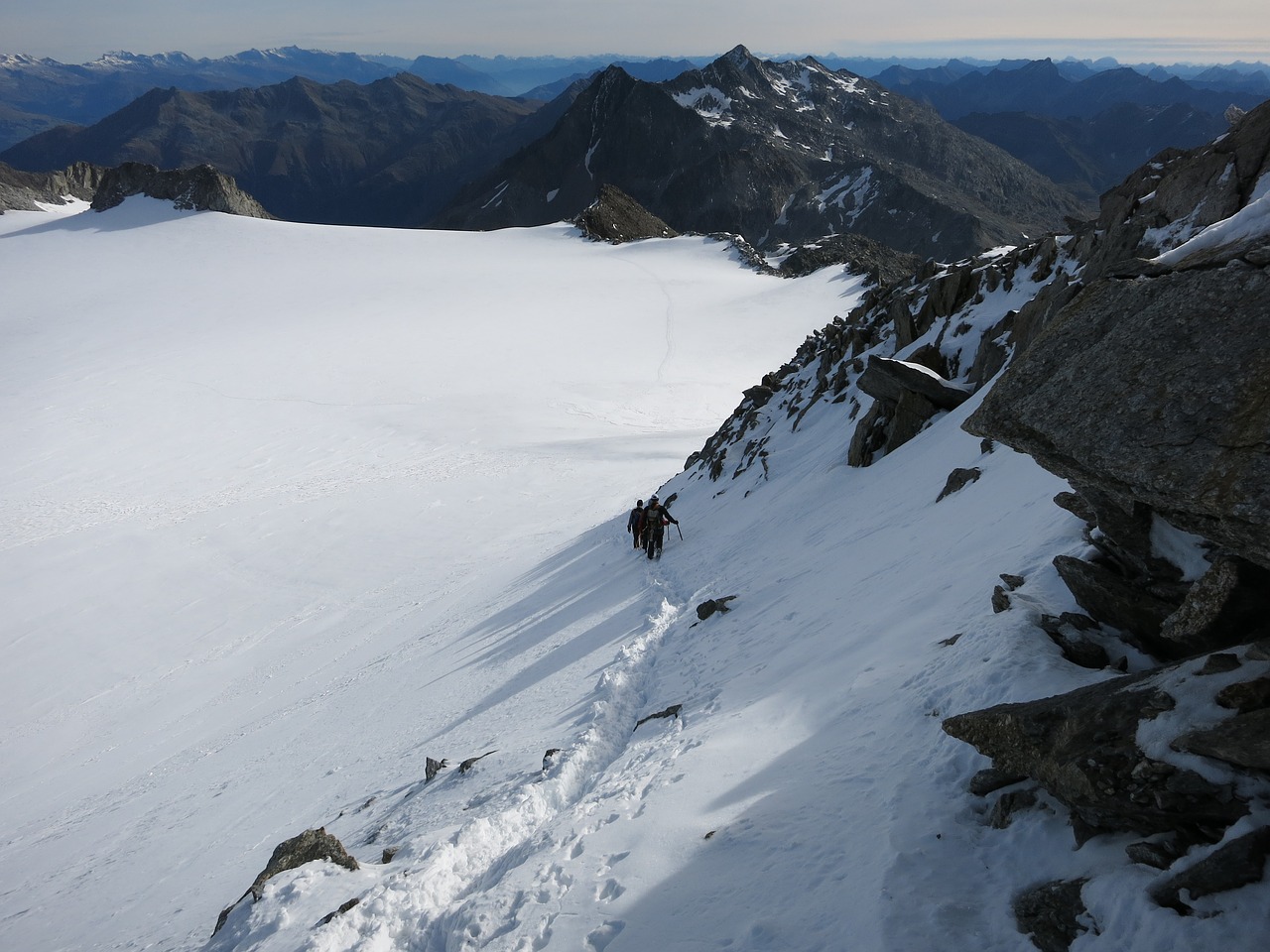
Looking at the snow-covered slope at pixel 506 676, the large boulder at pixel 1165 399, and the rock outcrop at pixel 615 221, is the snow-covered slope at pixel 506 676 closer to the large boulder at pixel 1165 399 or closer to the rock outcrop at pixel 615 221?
the large boulder at pixel 1165 399

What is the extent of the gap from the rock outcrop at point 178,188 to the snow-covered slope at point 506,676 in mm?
45315

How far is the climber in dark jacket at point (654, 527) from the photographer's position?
1717 centimetres

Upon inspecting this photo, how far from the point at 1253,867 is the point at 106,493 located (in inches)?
1282

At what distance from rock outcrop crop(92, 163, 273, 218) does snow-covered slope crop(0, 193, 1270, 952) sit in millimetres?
45315

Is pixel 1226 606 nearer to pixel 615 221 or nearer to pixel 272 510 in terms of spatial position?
pixel 272 510

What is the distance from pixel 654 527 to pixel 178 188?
83.0 metres

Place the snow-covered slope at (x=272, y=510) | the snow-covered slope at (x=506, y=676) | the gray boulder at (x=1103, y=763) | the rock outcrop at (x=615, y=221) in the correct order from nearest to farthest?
the gray boulder at (x=1103, y=763) → the snow-covered slope at (x=506, y=676) → the snow-covered slope at (x=272, y=510) → the rock outcrop at (x=615, y=221)

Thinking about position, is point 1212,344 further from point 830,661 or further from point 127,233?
point 127,233

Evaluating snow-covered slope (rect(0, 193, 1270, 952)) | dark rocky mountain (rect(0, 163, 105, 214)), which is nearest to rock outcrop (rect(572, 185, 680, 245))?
snow-covered slope (rect(0, 193, 1270, 952))

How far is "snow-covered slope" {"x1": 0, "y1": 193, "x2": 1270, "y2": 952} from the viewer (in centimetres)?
573

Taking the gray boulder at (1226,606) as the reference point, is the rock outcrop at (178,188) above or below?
above

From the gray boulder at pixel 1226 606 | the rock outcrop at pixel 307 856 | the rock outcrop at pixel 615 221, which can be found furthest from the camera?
the rock outcrop at pixel 615 221

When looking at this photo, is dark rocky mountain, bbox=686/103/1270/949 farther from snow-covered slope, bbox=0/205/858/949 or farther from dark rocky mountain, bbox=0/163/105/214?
dark rocky mountain, bbox=0/163/105/214

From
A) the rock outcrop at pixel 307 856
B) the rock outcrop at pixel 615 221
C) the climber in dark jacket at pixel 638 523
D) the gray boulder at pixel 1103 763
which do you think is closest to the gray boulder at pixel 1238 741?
the gray boulder at pixel 1103 763
